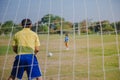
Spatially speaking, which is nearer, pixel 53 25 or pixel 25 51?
pixel 25 51

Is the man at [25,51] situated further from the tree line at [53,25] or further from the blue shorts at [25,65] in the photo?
the tree line at [53,25]

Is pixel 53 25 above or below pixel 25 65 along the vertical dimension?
above

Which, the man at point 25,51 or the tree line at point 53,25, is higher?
the tree line at point 53,25

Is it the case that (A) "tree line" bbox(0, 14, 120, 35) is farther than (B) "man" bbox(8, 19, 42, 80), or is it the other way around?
(A) "tree line" bbox(0, 14, 120, 35)

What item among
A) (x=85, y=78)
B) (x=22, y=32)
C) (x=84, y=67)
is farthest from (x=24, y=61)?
(x=84, y=67)

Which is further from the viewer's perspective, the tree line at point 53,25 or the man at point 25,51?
the tree line at point 53,25

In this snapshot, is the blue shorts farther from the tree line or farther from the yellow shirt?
the tree line

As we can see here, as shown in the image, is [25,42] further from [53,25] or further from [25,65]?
[53,25]

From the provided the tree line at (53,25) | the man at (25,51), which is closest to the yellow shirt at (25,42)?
the man at (25,51)

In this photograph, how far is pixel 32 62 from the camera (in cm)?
421

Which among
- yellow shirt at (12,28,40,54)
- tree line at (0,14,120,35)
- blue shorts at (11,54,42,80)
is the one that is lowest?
blue shorts at (11,54,42,80)

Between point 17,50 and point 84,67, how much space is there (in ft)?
13.7

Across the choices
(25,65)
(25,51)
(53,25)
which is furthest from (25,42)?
(53,25)

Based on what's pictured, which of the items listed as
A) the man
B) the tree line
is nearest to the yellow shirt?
the man
